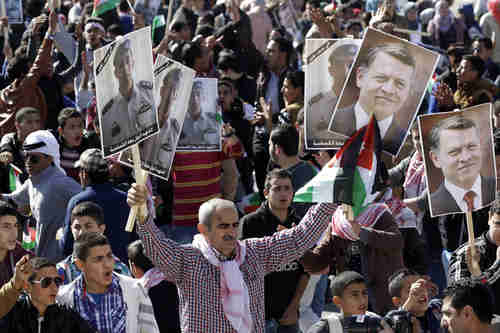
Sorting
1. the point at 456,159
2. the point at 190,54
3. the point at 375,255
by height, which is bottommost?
the point at 375,255

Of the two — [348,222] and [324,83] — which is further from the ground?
[324,83]

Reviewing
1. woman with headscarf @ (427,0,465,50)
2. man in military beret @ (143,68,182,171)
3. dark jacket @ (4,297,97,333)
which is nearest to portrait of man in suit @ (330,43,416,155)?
man in military beret @ (143,68,182,171)

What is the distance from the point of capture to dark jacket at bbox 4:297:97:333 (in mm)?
5367

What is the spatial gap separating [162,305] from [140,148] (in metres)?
1.07

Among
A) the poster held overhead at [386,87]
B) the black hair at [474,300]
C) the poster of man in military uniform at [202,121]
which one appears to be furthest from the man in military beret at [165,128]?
the black hair at [474,300]

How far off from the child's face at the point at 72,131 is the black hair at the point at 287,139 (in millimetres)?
2004

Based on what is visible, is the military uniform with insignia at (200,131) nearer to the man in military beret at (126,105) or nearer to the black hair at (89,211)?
the black hair at (89,211)

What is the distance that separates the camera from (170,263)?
5789 mm

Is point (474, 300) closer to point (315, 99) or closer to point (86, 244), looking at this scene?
point (315, 99)

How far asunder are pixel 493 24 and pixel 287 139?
965 cm

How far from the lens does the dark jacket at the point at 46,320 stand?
5.37 meters

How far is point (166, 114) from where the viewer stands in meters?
6.76

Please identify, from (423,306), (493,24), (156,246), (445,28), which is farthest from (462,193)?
(445,28)

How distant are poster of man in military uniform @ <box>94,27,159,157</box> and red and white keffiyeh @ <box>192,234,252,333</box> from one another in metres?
Answer: 0.77
